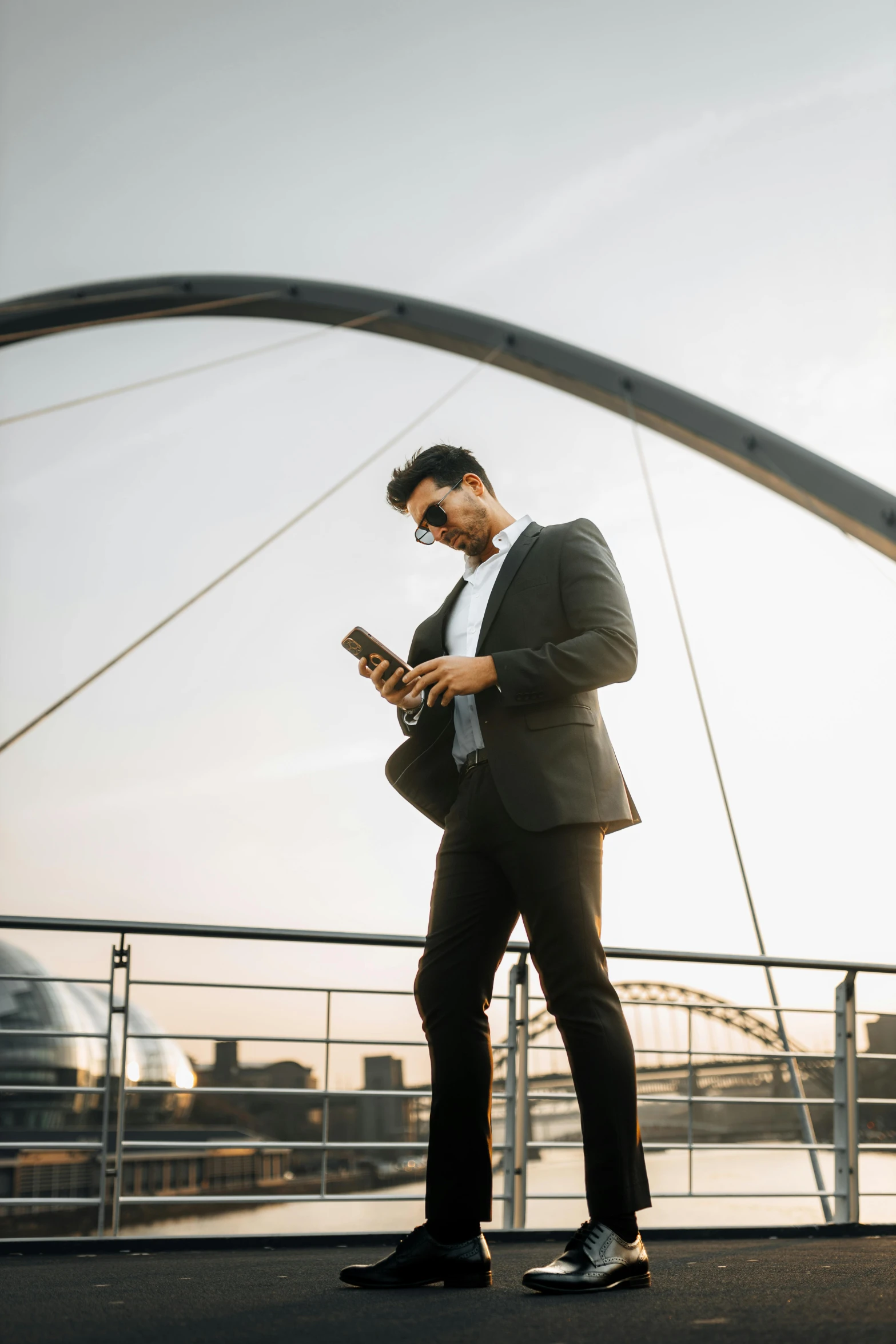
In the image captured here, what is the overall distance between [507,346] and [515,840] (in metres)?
4.59

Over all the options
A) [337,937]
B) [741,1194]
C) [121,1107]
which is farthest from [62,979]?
[741,1194]

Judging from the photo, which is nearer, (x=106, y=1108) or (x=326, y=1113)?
(x=106, y=1108)

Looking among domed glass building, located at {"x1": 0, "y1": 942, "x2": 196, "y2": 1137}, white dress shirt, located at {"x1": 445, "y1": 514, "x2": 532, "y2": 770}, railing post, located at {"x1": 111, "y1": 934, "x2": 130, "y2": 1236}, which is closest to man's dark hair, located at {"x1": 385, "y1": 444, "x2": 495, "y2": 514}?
white dress shirt, located at {"x1": 445, "y1": 514, "x2": 532, "y2": 770}

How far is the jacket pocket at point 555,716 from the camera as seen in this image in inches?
59.5

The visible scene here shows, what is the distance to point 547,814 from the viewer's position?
4.75 feet

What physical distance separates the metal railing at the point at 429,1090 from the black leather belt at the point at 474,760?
713mm

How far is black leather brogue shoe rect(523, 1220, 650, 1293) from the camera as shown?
50.8 inches

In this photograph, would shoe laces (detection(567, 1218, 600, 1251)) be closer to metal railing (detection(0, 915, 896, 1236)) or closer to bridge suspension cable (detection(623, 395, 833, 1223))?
metal railing (detection(0, 915, 896, 1236))

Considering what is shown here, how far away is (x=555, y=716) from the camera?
4.98ft

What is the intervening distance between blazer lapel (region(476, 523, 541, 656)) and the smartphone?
0.12 m

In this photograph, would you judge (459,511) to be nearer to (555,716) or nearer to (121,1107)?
(555,716)

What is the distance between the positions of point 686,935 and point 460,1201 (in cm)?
641

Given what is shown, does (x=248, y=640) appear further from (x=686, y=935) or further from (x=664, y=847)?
(x=664, y=847)

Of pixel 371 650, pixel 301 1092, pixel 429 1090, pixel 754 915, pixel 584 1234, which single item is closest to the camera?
pixel 584 1234
